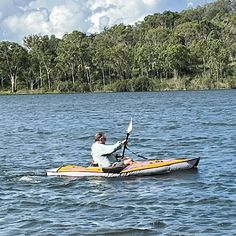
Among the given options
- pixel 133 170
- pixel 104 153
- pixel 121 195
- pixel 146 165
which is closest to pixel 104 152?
pixel 104 153

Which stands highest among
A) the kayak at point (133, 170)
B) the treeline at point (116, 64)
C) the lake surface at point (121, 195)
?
the treeline at point (116, 64)

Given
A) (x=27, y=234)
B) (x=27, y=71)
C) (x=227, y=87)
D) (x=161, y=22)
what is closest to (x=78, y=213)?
(x=27, y=234)

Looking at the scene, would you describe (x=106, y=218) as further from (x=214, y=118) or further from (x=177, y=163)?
(x=214, y=118)

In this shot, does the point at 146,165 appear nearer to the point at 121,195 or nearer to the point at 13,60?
the point at 121,195

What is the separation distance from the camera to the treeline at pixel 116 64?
4906 inches

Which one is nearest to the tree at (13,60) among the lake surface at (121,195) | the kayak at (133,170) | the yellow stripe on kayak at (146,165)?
the lake surface at (121,195)

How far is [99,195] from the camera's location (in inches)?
660

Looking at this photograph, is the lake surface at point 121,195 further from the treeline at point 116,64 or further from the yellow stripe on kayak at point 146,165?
the treeline at point 116,64

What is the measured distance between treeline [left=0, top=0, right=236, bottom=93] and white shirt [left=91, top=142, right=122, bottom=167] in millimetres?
105027

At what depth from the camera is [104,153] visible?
61.9 ft

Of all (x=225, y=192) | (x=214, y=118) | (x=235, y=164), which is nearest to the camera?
(x=225, y=192)

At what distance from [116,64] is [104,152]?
372 feet

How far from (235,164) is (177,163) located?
2823 mm

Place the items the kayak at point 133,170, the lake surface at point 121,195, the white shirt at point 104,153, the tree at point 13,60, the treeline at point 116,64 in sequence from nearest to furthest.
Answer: the lake surface at point 121,195, the white shirt at point 104,153, the kayak at point 133,170, the treeline at point 116,64, the tree at point 13,60
